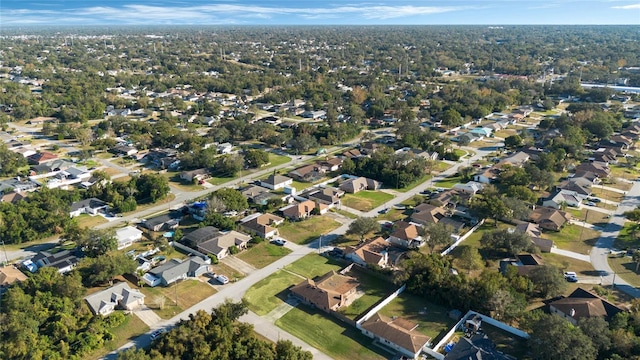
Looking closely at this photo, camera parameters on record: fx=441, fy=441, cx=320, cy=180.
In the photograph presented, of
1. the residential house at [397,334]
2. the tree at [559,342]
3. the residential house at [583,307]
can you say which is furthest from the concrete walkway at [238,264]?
the residential house at [583,307]

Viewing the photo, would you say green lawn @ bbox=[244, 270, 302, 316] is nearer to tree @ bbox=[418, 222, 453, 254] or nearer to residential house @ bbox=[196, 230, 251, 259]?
residential house @ bbox=[196, 230, 251, 259]

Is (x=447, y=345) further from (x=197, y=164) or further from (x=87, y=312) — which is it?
(x=197, y=164)

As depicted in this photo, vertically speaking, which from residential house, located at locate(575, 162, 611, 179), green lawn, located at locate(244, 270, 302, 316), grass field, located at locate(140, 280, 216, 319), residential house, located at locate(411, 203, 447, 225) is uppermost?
residential house, located at locate(575, 162, 611, 179)

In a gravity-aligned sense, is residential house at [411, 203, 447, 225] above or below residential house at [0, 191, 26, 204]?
above

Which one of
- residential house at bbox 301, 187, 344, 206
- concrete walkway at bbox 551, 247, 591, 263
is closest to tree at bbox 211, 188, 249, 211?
residential house at bbox 301, 187, 344, 206

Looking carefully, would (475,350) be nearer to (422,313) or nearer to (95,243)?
(422,313)

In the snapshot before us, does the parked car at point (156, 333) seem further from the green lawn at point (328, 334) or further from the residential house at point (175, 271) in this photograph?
the green lawn at point (328, 334)

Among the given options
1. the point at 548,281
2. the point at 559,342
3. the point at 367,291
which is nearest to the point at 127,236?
the point at 367,291
